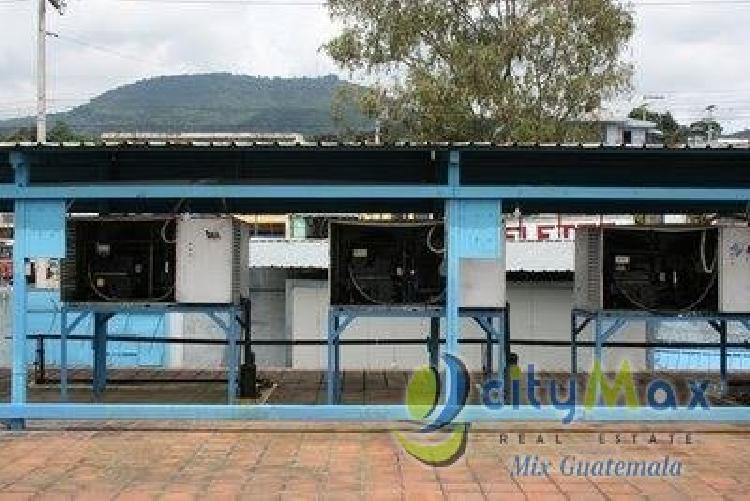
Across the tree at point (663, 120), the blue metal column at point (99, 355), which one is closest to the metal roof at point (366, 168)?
the blue metal column at point (99, 355)

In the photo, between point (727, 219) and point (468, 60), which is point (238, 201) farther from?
point (468, 60)

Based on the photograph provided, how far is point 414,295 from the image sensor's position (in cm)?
1269

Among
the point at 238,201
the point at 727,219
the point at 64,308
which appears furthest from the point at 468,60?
the point at 64,308

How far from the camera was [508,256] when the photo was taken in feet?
64.5

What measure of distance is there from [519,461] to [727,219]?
7.85 metres

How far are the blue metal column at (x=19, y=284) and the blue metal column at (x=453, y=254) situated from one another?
14.6 ft

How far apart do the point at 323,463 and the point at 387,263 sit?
3.68 metres

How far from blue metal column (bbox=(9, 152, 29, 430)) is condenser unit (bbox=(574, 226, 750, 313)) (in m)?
6.55

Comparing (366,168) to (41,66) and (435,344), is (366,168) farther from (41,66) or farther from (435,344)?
(41,66)

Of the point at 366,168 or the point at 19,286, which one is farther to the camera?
the point at 366,168

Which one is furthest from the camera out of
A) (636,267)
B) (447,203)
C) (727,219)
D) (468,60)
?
(468,60)

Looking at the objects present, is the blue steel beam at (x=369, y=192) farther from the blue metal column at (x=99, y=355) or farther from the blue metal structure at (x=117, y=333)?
the blue metal structure at (x=117, y=333)

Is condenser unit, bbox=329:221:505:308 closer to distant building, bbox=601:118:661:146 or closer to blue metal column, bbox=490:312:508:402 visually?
blue metal column, bbox=490:312:508:402

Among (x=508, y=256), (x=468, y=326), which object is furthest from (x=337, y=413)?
(x=508, y=256)
